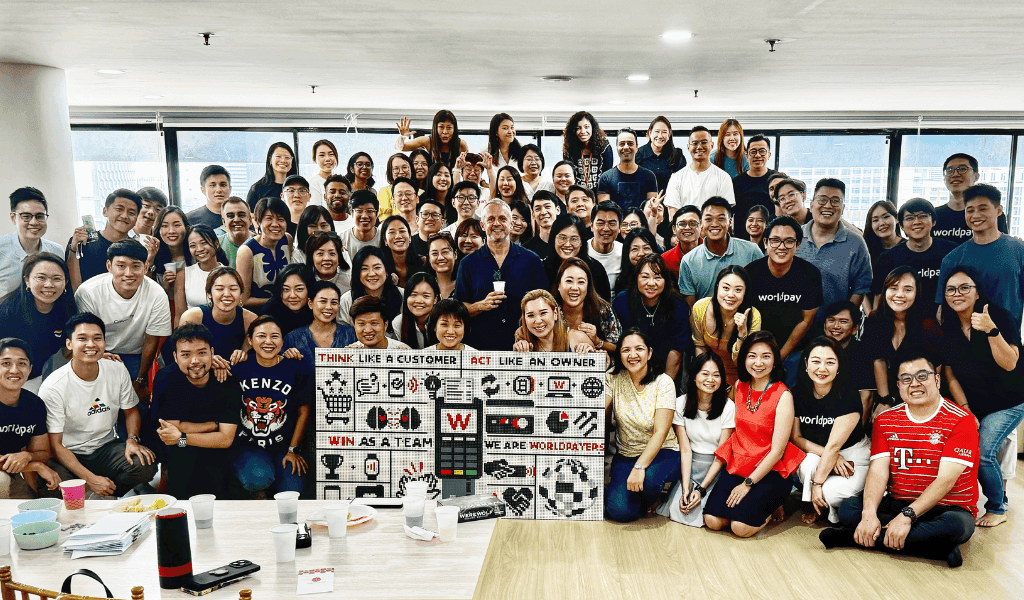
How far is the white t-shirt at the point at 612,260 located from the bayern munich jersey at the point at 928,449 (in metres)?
1.76

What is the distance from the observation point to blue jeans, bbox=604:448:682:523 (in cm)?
420

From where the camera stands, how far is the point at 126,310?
4.38m

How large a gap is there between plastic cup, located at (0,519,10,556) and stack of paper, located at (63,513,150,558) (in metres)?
0.17

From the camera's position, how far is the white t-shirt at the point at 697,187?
220 inches

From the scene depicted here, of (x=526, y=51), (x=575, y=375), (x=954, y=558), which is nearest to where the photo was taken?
(x=954, y=558)

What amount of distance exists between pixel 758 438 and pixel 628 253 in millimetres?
1401

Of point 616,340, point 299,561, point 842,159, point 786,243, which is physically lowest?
point 299,561

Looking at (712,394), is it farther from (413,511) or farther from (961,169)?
(961,169)

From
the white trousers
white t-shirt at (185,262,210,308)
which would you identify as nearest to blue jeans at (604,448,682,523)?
the white trousers

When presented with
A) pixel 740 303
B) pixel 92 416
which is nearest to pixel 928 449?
pixel 740 303

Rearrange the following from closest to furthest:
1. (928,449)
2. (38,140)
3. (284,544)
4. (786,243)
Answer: (284,544) < (928,449) < (786,243) < (38,140)

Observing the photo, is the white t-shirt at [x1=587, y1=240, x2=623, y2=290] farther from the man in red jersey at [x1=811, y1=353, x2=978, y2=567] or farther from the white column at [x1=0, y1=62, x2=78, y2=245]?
the white column at [x1=0, y1=62, x2=78, y2=245]

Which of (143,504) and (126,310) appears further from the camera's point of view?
(126,310)

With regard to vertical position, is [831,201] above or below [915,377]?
above
